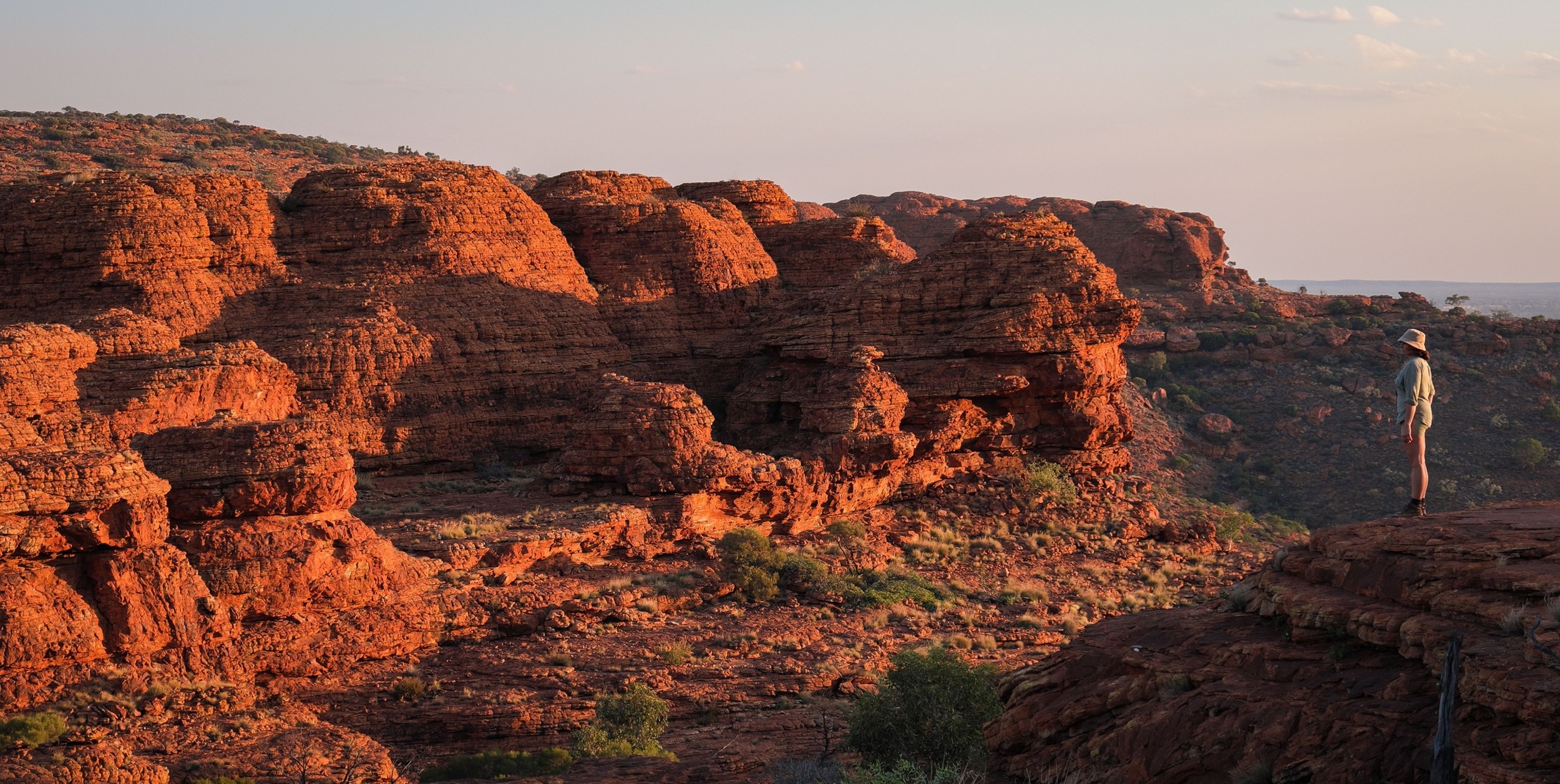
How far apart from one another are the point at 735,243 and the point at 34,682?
76.7ft

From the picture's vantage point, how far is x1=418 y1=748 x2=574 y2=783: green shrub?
17.5 m

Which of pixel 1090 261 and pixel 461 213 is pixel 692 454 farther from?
pixel 1090 261

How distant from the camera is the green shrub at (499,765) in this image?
17.5m

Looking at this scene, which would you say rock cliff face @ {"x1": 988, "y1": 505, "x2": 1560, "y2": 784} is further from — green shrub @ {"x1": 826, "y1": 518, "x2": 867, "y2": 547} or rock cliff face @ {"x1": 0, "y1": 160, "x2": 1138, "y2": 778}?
green shrub @ {"x1": 826, "y1": 518, "x2": 867, "y2": 547}

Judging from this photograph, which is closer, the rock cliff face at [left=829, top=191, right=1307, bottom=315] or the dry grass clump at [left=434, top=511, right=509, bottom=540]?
the dry grass clump at [left=434, top=511, right=509, bottom=540]

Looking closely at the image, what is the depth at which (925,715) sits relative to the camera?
1686 centimetres

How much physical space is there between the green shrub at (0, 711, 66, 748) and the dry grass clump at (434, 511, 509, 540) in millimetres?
8197

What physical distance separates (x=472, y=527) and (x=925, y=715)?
10.8m

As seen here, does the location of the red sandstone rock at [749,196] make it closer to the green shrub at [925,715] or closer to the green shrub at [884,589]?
the green shrub at [884,589]

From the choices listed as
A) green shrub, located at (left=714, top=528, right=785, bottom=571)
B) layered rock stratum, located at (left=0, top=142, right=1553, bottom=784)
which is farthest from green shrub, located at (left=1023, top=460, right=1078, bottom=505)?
green shrub, located at (left=714, top=528, right=785, bottom=571)

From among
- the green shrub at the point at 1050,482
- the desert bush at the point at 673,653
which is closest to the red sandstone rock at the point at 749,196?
the green shrub at the point at 1050,482

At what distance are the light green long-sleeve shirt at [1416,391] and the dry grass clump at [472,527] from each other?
16.0m

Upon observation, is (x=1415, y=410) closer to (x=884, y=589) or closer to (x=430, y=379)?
(x=884, y=589)

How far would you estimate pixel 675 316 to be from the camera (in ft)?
116
